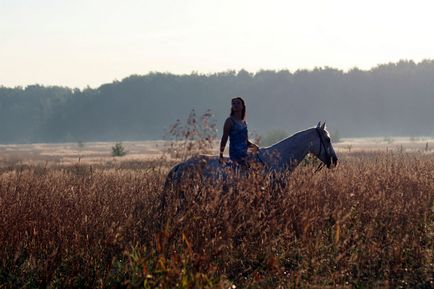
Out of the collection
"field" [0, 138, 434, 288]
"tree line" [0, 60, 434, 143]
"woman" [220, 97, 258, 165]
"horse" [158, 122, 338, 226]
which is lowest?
"field" [0, 138, 434, 288]

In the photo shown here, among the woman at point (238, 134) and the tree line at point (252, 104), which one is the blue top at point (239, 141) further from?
the tree line at point (252, 104)

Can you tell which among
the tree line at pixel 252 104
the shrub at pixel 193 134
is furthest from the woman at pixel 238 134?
the tree line at pixel 252 104

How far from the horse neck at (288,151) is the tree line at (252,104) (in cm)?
10777

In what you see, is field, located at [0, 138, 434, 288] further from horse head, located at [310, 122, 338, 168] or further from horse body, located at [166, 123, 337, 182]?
horse head, located at [310, 122, 338, 168]

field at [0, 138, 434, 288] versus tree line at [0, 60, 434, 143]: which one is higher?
tree line at [0, 60, 434, 143]

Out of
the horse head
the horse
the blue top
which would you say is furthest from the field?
the horse head

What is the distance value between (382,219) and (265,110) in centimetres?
12173

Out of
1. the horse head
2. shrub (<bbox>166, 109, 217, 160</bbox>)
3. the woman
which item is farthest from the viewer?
the horse head

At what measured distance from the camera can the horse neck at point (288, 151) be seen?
919 cm

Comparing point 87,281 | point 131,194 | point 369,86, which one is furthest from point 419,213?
point 369,86

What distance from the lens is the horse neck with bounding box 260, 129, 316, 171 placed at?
9188 millimetres

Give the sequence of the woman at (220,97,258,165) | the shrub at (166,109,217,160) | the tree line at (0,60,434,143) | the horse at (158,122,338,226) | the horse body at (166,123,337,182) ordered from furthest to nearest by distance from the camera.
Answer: the tree line at (0,60,434,143), the woman at (220,97,258,165), the horse body at (166,123,337,182), the horse at (158,122,338,226), the shrub at (166,109,217,160)

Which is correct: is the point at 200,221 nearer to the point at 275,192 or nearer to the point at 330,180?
the point at 275,192

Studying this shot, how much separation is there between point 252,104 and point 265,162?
403ft
